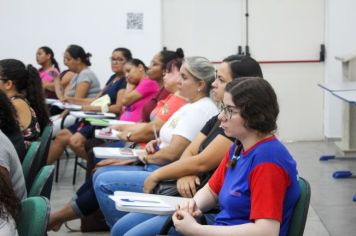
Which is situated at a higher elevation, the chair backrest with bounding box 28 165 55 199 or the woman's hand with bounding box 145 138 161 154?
the chair backrest with bounding box 28 165 55 199

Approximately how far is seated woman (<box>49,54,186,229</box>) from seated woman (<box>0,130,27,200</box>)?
125 cm

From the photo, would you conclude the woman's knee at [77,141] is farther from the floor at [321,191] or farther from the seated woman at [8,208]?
the seated woman at [8,208]

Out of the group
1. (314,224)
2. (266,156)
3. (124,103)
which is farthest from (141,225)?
(124,103)

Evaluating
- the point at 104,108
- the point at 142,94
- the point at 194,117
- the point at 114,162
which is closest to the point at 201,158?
the point at 194,117

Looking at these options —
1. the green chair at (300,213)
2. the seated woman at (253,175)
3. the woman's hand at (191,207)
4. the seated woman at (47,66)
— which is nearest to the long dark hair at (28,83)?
the woman's hand at (191,207)

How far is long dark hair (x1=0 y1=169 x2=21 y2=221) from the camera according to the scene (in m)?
2.29

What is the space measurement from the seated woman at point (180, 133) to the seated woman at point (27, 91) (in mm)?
619

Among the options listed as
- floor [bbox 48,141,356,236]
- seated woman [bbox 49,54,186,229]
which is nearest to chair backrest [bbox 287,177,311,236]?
seated woman [bbox 49,54,186,229]

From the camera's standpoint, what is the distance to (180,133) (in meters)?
3.61

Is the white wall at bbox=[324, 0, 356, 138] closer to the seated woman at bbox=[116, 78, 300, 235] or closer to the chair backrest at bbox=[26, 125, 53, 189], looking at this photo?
the chair backrest at bbox=[26, 125, 53, 189]

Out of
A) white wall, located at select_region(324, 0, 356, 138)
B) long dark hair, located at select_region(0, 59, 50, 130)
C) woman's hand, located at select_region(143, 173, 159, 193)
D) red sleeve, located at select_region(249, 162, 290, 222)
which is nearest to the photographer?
red sleeve, located at select_region(249, 162, 290, 222)

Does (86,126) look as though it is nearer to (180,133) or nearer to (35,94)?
(35,94)

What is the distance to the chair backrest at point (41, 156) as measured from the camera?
338 cm

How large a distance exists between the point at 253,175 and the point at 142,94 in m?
3.24
